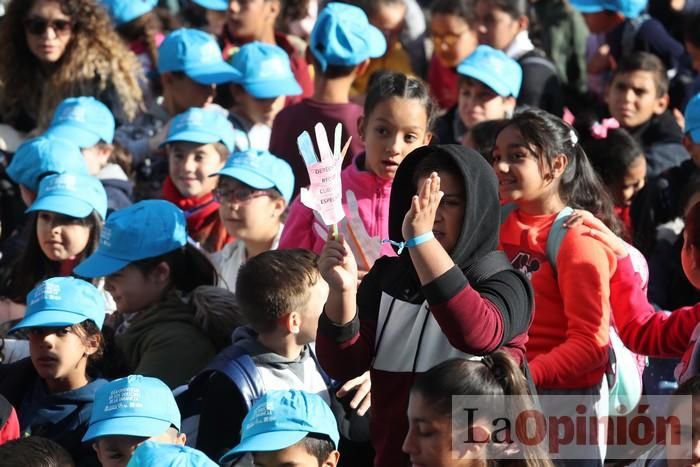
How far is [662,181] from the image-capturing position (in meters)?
7.02

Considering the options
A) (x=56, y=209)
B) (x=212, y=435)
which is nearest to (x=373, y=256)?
(x=212, y=435)

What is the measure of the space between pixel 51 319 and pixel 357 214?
124 cm

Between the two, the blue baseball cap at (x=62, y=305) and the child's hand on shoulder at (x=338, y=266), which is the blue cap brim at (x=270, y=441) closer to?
the child's hand on shoulder at (x=338, y=266)

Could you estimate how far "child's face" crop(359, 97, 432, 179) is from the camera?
18.8 feet

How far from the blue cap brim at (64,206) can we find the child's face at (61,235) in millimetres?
54

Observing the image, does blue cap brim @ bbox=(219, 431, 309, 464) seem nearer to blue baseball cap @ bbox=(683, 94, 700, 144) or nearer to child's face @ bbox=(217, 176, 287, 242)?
child's face @ bbox=(217, 176, 287, 242)

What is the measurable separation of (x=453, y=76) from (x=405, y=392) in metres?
5.09

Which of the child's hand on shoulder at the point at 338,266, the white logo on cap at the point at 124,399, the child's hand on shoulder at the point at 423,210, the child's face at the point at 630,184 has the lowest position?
the child's face at the point at 630,184

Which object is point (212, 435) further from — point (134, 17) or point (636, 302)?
point (134, 17)

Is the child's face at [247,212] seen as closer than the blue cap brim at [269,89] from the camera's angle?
Yes

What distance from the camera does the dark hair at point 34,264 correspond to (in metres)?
6.76

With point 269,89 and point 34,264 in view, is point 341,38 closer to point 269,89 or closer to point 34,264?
point 269,89

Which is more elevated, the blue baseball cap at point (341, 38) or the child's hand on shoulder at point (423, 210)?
the child's hand on shoulder at point (423, 210)

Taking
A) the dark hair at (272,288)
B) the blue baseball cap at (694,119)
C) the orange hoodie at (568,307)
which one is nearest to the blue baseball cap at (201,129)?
the dark hair at (272,288)
